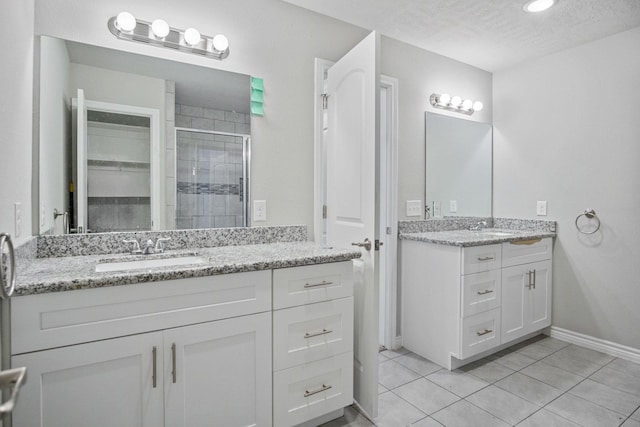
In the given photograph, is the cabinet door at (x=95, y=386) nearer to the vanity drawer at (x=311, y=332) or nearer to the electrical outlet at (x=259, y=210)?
the vanity drawer at (x=311, y=332)

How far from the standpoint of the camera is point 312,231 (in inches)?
85.8

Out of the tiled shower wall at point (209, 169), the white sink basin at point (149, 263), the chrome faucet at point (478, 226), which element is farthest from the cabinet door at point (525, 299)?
the white sink basin at point (149, 263)

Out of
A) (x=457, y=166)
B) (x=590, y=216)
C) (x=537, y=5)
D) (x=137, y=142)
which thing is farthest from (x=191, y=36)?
(x=590, y=216)

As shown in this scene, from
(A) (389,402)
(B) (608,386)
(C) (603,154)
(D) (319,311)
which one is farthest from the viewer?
(C) (603,154)

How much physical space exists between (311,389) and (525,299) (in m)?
1.93

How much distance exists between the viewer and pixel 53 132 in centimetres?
153

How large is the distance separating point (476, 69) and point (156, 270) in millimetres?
3183

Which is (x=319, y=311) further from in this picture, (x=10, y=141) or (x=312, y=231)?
(x=10, y=141)

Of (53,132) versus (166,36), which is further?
(166,36)

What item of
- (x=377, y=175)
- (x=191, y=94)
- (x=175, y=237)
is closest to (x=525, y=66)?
(x=377, y=175)

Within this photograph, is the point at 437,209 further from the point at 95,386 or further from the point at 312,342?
the point at 95,386

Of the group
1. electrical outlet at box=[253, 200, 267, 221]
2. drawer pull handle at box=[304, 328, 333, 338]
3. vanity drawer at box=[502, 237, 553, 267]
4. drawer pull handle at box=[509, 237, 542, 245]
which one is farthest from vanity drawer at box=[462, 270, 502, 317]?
electrical outlet at box=[253, 200, 267, 221]

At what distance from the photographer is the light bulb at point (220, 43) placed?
179 centimetres

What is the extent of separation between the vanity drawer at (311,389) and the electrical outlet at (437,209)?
5.13ft
